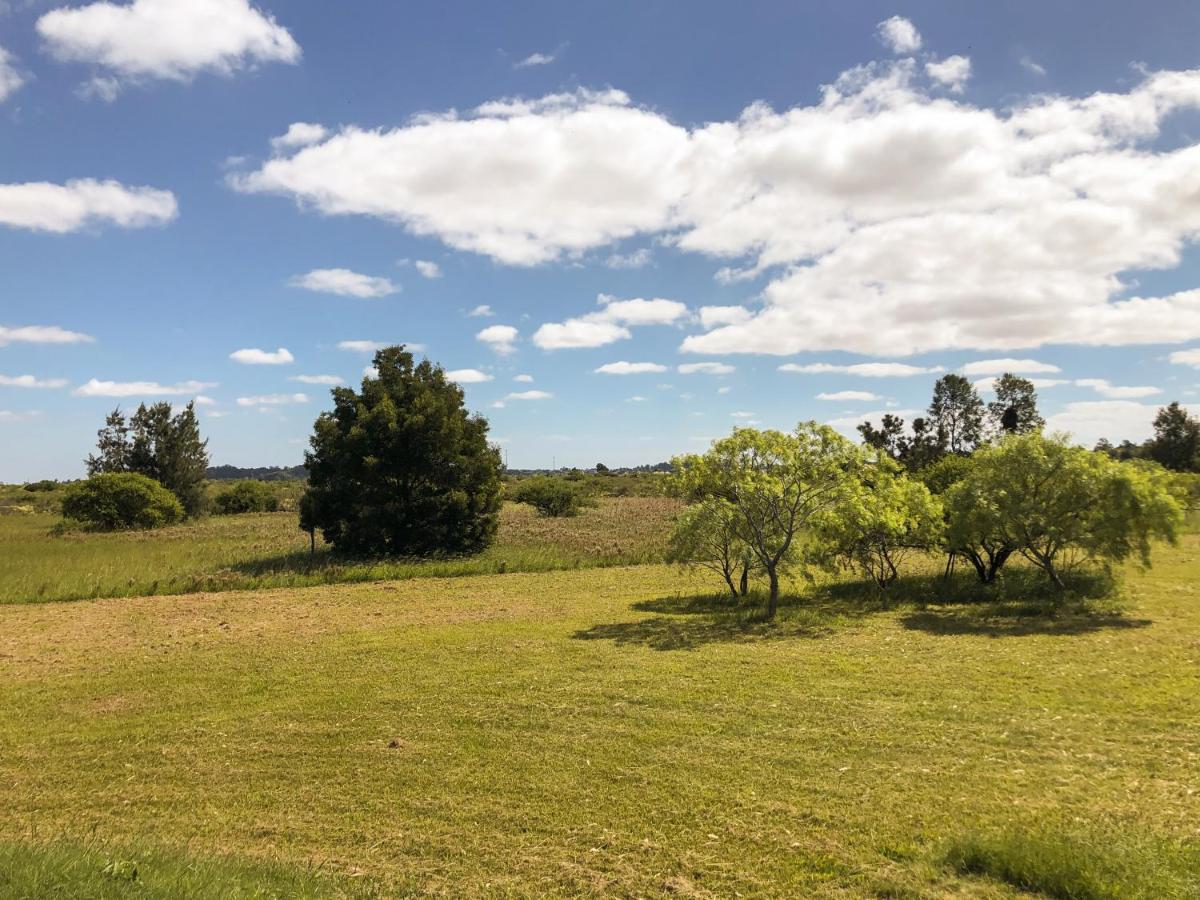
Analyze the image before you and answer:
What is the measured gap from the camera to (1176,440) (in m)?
61.9

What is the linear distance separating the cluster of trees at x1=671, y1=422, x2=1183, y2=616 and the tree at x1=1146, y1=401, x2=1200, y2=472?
57.0 metres

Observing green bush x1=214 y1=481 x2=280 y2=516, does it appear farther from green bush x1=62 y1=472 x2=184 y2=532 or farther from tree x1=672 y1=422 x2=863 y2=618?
tree x1=672 y1=422 x2=863 y2=618

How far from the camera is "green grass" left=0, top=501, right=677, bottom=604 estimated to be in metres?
21.6

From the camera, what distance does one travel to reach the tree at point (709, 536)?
1672 cm

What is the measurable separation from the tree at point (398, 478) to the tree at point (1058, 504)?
2061 cm

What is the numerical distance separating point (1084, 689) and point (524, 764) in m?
8.52

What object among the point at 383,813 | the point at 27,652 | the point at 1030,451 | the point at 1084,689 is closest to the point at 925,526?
the point at 1030,451

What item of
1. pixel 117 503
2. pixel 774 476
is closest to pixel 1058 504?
pixel 774 476

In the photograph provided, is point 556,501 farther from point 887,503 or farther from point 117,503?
point 887,503

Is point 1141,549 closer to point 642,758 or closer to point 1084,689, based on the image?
point 1084,689

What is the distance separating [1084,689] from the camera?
398 inches

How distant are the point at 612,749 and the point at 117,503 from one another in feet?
151

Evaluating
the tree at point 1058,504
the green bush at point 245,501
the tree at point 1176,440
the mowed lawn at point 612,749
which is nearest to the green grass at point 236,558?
the mowed lawn at point 612,749

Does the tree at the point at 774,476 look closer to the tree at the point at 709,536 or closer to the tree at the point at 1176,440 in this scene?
the tree at the point at 709,536
